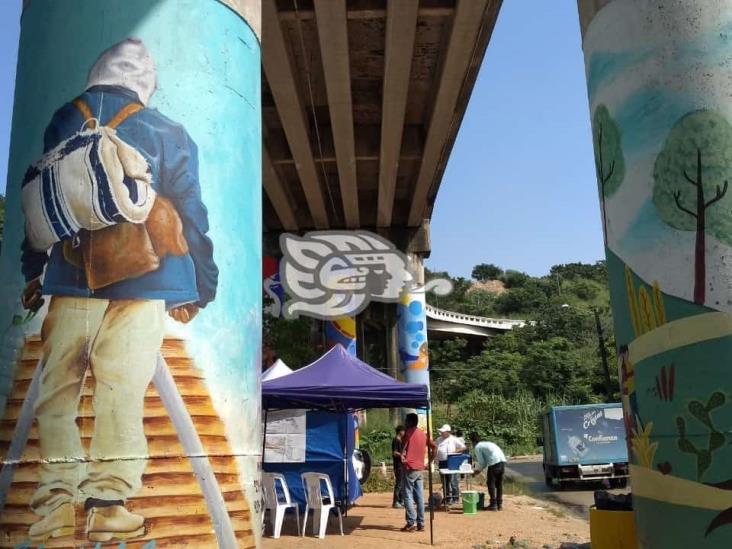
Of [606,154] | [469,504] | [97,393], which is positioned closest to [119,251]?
[97,393]

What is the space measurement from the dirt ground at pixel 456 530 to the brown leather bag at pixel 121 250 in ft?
22.0

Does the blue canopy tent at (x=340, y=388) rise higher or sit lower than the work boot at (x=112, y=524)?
higher

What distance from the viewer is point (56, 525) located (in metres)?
4.59

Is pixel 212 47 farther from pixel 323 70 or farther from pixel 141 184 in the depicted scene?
pixel 323 70

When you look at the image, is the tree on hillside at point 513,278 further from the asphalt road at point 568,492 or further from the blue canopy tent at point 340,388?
the blue canopy tent at point 340,388

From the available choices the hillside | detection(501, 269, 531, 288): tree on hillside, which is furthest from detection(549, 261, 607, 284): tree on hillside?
the hillside

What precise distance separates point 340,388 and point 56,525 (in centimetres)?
674

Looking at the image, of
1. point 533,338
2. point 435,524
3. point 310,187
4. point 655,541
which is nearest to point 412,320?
point 310,187

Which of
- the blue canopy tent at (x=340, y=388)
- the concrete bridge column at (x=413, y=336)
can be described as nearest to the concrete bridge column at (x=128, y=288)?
the blue canopy tent at (x=340, y=388)

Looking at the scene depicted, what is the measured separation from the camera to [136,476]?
15.5 feet

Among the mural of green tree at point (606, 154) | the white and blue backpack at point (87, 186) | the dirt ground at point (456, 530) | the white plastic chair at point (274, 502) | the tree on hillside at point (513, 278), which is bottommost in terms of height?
the dirt ground at point (456, 530)

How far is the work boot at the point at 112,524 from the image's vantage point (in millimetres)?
4566

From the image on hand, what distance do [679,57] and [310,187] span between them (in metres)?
18.8

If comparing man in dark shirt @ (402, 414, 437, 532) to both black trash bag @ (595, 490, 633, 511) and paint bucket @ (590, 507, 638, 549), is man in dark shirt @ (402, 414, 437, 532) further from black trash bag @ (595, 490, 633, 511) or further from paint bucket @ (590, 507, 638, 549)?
paint bucket @ (590, 507, 638, 549)
